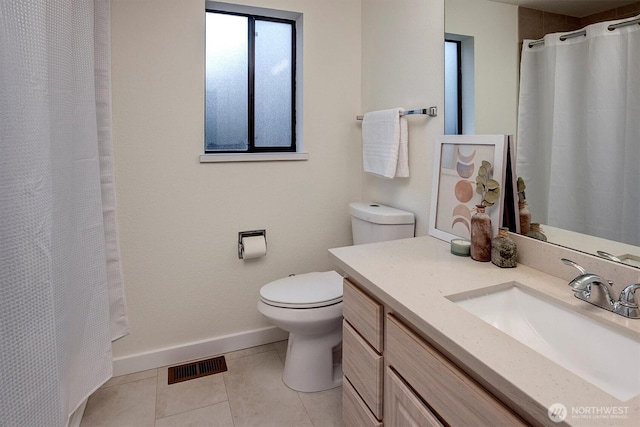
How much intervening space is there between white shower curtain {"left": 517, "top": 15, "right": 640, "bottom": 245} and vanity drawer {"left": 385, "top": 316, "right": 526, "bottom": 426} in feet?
1.99

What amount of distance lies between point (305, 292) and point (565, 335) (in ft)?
3.53

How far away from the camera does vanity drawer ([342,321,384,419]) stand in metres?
1.15

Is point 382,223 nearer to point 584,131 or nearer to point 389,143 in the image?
point 389,143

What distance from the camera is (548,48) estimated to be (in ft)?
3.77

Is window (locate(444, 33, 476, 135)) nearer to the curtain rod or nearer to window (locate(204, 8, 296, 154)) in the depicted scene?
the curtain rod

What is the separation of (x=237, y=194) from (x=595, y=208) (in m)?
1.59

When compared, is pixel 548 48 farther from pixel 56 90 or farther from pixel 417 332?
pixel 56 90

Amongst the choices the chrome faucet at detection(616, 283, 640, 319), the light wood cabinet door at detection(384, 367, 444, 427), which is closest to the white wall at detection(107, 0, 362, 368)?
the light wood cabinet door at detection(384, 367, 444, 427)

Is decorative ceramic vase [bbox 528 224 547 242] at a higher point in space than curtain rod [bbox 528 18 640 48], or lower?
lower

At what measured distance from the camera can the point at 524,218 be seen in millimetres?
1270

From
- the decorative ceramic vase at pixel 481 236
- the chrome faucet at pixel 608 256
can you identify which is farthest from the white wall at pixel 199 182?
the chrome faucet at pixel 608 256

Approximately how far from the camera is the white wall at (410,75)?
5.46 feet

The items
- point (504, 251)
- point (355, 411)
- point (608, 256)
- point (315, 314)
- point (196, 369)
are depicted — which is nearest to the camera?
point (608, 256)

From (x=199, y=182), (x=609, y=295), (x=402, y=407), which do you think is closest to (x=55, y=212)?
(x=199, y=182)
